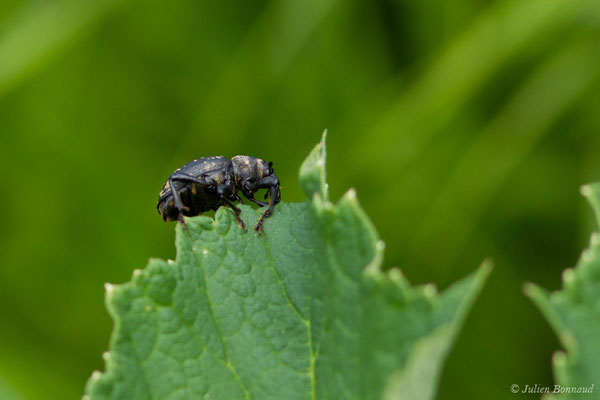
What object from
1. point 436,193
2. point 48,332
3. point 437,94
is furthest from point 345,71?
point 48,332

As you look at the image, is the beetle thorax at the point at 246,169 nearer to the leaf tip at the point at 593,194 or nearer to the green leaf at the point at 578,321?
the leaf tip at the point at 593,194

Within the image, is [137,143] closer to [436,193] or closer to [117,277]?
[117,277]

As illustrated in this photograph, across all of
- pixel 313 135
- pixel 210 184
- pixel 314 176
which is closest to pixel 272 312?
pixel 314 176

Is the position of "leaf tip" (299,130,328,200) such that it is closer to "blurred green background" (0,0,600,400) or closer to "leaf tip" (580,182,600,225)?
"leaf tip" (580,182,600,225)

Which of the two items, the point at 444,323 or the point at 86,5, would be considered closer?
the point at 444,323

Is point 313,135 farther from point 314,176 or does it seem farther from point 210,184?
point 314,176

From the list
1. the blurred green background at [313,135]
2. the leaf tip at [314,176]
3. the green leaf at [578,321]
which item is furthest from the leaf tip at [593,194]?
the blurred green background at [313,135]
